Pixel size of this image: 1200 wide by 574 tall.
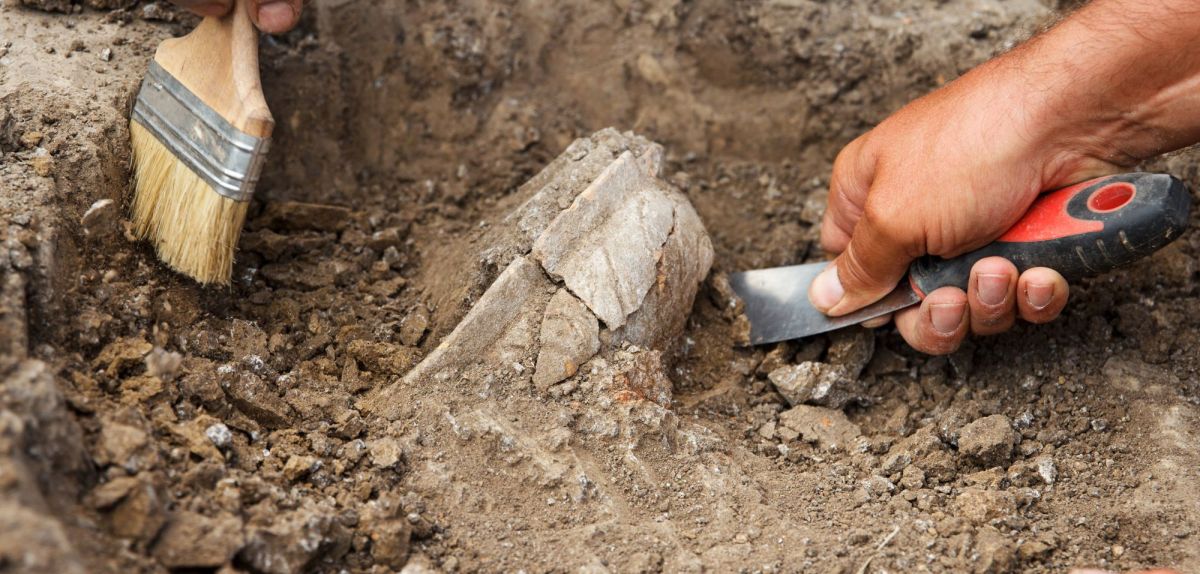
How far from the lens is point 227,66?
7.91ft

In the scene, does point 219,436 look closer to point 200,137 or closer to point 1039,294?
point 200,137

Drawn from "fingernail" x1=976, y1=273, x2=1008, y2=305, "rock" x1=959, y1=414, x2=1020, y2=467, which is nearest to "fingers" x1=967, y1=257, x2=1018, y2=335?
"fingernail" x1=976, y1=273, x2=1008, y2=305

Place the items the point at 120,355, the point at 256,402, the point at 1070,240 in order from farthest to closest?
the point at 1070,240 → the point at 256,402 → the point at 120,355

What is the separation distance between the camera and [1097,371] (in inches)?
102

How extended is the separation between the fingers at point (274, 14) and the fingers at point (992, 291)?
1931 millimetres

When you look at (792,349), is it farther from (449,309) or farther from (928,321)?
(449,309)

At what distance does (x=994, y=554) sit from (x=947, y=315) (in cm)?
68

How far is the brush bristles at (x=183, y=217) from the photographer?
2.34 m

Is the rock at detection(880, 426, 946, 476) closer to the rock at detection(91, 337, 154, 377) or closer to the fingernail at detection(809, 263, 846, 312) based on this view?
the fingernail at detection(809, 263, 846, 312)

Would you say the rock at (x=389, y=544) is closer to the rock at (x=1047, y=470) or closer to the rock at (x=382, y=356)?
the rock at (x=382, y=356)

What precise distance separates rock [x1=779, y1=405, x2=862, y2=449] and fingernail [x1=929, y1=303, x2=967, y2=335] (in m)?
0.36

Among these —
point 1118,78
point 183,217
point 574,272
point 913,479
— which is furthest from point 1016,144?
point 183,217

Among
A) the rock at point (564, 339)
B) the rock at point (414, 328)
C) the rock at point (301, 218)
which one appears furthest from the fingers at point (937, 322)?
the rock at point (301, 218)

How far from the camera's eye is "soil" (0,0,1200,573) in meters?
1.89
